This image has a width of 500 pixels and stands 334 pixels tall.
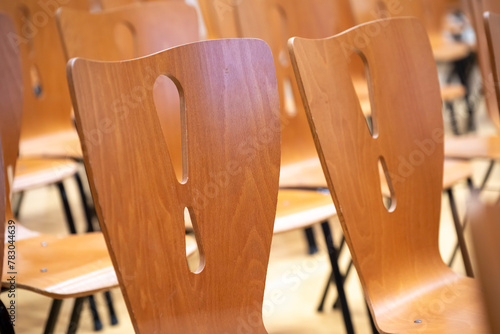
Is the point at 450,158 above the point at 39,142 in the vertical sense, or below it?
below

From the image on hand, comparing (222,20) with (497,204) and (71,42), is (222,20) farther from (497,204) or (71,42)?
(497,204)

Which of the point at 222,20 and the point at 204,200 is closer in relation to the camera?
the point at 204,200

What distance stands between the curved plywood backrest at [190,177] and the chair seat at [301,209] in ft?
0.94

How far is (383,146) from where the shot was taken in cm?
138

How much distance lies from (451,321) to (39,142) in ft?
6.36

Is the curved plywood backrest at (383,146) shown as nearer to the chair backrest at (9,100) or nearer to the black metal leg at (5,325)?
the black metal leg at (5,325)

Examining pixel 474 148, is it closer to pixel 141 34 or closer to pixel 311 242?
pixel 311 242

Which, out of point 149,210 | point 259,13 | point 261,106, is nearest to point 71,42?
point 259,13

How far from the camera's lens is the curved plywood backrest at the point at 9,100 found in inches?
66.2

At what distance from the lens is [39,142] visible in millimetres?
2666

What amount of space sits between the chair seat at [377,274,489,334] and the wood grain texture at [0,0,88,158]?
5.59 feet

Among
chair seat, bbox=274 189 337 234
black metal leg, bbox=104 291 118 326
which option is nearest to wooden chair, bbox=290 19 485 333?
chair seat, bbox=274 189 337 234

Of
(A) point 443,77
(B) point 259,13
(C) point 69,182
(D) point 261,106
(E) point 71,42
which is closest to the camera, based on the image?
(D) point 261,106

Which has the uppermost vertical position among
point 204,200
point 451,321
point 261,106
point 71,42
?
point 71,42
